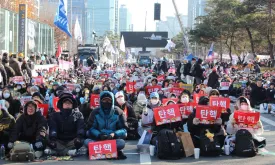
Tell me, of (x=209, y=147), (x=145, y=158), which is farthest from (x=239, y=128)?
(x=145, y=158)

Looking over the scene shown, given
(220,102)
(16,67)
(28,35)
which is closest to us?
(220,102)

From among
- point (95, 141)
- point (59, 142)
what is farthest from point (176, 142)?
point (59, 142)

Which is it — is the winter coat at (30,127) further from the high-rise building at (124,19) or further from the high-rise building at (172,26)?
the high-rise building at (124,19)

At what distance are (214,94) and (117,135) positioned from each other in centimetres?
398

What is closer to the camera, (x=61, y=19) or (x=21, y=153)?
(x=21, y=153)

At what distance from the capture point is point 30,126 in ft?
32.7

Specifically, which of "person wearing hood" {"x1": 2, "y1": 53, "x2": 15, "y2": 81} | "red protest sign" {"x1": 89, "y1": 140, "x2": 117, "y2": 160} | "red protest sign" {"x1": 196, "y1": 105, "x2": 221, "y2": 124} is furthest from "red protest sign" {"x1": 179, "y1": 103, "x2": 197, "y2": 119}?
"person wearing hood" {"x1": 2, "y1": 53, "x2": 15, "y2": 81}

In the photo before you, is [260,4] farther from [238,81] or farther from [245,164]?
[245,164]

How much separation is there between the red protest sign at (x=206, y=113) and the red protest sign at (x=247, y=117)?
48cm

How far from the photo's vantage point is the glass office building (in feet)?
97.4

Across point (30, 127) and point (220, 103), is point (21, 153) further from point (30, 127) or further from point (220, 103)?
point (220, 103)

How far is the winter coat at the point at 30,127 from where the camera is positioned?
9.85m

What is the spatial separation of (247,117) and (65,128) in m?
3.68

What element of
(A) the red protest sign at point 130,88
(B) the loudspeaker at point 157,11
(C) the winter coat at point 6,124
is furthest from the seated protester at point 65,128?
(B) the loudspeaker at point 157,11
